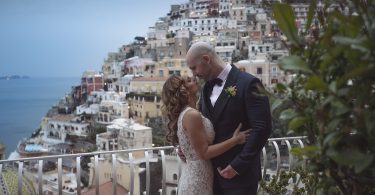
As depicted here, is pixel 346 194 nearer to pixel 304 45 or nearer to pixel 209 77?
pixel 304 45

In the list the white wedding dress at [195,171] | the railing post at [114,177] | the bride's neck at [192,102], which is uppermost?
the bride's neck at [192,102]

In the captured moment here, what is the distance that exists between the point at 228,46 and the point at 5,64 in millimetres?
83378

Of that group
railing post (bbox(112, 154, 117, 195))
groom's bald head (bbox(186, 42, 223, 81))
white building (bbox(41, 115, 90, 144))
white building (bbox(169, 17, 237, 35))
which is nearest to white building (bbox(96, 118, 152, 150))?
white building (bbox(41, 115, 90, 144))

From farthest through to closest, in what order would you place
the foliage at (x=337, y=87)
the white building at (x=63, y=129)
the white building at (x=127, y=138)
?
1. the white building at (x=63, y=129)
2. the white building at (x=127, y=138)
3. the foliage at (x=337, y=87)

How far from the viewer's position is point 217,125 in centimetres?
204

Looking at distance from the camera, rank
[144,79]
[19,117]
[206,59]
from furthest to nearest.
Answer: [19,117]
[144,79]
[206,59]

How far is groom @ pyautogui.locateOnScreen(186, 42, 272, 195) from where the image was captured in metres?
1.97

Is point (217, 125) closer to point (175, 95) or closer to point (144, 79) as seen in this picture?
point (175, 95)

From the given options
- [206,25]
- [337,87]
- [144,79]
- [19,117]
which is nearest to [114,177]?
[337,87]

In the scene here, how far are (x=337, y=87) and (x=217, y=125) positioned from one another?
3.92 feet

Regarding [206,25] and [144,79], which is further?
[206,25]

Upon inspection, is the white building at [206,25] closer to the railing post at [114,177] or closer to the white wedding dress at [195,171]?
the railing post at [114,177]

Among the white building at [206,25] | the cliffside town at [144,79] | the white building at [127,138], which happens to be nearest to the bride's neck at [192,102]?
the cliffside town at [144,79]

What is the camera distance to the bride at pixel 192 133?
1.94 meters
